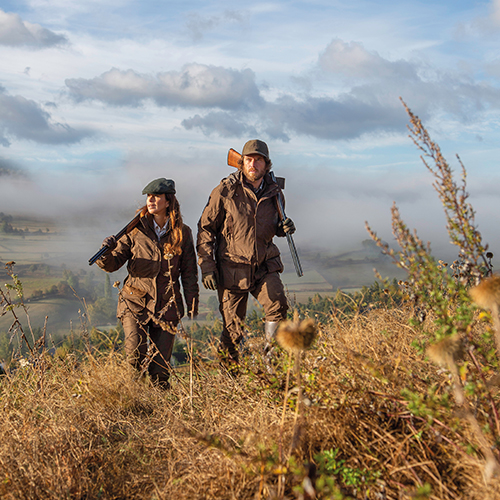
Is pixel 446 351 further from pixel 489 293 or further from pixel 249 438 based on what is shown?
pixel 249 438

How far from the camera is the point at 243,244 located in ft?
15.8

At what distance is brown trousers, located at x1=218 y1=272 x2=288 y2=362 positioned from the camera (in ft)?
15.6

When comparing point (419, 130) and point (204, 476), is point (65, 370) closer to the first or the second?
point (204, 476)

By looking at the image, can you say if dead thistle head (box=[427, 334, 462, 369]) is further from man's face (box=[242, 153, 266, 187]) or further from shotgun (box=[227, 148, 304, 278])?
man's face (box=[242, 153, 266, 187])

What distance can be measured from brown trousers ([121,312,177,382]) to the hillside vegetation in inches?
31.0

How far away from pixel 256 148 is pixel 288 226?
0.90 meters

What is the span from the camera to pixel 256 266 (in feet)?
15.8

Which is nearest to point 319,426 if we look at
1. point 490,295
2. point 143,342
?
point 490,295

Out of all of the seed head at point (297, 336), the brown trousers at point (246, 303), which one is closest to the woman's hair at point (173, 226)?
the brown trousers at point (246, 303)

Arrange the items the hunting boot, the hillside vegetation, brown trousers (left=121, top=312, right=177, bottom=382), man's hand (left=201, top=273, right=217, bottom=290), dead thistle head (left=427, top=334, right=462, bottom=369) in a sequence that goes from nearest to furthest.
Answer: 1. dead thistle head (left=427, top=334, right=462, bottom=369)
2. the hillside vegetation
3. the hunting boot
4. brown trousers (left=121, top=312, right=177, bottom=382)
5. man's hand (left=201, top=273, right=217, bottom=290)

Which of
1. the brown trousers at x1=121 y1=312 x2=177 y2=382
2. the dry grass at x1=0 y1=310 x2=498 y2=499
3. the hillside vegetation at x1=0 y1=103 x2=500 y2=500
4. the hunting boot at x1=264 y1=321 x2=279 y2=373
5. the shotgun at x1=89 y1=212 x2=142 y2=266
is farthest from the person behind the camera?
the brown trousers at x1=121 y1=312 x2=177 y2=382

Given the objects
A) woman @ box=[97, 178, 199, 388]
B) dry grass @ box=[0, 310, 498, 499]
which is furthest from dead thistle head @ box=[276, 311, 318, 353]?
woman @ box=[97, 178, 199, 388]

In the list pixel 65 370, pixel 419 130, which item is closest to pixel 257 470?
pixel 419 130

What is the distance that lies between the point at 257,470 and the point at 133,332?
2657 mm
